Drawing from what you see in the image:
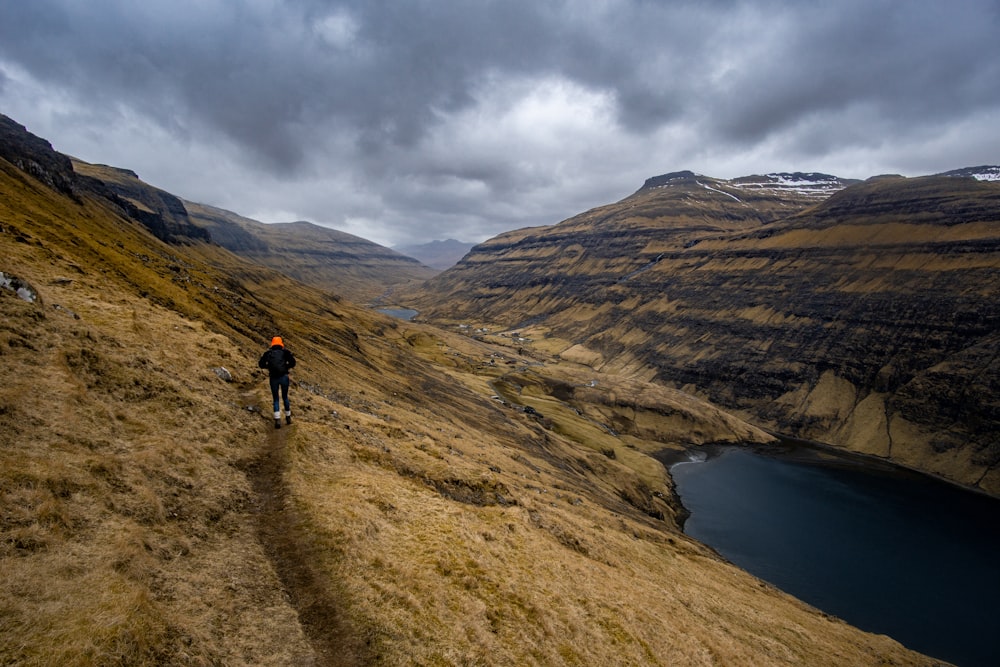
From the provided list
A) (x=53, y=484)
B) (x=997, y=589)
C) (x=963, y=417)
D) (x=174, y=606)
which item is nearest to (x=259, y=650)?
(x=174, y=606)

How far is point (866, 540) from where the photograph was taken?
71750mm

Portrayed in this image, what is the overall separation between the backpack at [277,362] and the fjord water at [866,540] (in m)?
67.6

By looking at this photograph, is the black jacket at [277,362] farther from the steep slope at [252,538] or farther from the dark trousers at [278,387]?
the steep slope at [252,538]

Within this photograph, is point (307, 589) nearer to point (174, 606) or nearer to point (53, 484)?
point (174, 606)

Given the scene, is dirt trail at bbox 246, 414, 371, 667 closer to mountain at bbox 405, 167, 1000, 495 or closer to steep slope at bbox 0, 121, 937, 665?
steep slope at bbox 0, 121, 937, 665

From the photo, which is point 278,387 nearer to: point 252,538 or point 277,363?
point 277,363

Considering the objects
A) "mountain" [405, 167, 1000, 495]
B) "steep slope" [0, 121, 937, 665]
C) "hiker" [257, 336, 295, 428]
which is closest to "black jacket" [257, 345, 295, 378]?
"hiker" [257, 336, 295, 428]

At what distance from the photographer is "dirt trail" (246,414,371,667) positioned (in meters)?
11.1

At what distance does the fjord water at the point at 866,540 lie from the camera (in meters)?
54.2

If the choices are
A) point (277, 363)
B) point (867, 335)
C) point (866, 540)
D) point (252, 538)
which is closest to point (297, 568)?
point (252, 538)

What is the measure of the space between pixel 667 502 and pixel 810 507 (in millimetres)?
30703

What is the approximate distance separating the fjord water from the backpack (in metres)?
67.6

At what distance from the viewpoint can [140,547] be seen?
11164mm

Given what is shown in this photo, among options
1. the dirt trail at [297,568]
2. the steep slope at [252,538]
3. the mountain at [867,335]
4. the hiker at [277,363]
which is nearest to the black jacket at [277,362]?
the hiker at [277,363]
